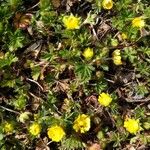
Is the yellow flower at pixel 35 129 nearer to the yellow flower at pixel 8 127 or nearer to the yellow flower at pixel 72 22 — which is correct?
the yellow flower at pixel 8 127

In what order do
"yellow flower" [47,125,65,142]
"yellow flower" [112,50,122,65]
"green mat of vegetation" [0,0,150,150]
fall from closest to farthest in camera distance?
"yellow flower" [47,125,65,142], "green mat of vegetation" [0,0,150,150], "yellow flower" [112,50,122,65]

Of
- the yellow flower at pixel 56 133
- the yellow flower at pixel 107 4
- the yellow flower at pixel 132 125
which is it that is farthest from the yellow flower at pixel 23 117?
the yellow flower at pixel 107 4

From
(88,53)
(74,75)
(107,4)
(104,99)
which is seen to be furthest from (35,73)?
(107,4)

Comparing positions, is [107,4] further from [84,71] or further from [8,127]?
[8,127]

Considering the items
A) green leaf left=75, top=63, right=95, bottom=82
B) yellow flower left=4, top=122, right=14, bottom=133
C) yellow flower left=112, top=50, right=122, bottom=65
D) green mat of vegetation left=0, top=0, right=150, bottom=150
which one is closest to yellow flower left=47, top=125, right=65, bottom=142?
green mat of vegetation left=0, top=0, right=150, bottom=150

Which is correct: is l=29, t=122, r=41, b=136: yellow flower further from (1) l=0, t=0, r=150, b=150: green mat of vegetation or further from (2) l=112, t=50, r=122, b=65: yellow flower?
(2) l=112, t=50, r=122, b=65: yellow flower
